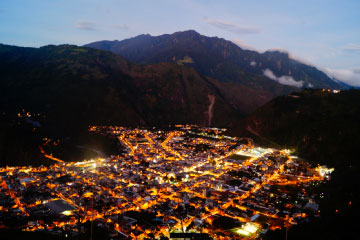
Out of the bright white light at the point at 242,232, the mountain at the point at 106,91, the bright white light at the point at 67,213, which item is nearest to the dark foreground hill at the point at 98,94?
the mountain at the point at 106,91

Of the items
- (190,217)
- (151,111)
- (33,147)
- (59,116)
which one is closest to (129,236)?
(190,217)

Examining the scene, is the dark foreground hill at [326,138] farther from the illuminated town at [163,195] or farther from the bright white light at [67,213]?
the bright white light at [67,213]

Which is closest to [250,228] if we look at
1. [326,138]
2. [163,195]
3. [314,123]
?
[163,195]

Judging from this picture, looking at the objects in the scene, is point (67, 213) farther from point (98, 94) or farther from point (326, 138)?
point (98, 94)

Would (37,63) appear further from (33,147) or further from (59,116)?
(33,147)

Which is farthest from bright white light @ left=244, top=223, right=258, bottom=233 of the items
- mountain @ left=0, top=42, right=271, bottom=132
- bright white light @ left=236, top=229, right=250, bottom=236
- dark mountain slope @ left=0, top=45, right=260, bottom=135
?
dark mountain slope @ left=0, top=45, right=260, bottom=135

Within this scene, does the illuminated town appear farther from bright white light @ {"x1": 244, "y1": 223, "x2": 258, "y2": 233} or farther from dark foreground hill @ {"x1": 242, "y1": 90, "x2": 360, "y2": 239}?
dark foreground hill @ {"x1": 242, "y1": 90, "x2": 360, "y2": 239}

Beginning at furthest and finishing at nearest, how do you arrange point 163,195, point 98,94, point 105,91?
point 105,91, point 98,94, point 163,195
